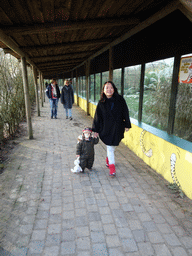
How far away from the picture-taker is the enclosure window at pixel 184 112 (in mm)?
3521

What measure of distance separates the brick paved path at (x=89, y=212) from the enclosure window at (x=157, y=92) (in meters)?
1.11

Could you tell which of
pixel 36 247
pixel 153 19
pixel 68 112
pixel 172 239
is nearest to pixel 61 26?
pixel 153 19

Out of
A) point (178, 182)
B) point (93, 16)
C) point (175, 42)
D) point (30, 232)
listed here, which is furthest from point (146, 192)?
point (93, 16)

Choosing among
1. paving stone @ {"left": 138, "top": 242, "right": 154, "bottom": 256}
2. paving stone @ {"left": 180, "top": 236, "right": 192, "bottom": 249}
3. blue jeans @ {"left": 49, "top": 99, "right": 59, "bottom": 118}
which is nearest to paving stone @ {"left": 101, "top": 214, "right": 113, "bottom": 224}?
paving stone @ {"left": 138, "top": 242, "right": 154, "bottom": 256}

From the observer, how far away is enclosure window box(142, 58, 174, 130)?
161 inches

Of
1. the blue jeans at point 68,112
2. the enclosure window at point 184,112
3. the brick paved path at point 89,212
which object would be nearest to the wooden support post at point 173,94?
the enclosure window at point 184,112

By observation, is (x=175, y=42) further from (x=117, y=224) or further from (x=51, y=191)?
(x=51, y=191)

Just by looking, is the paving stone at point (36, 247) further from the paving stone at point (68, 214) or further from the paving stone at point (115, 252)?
the paving stone at point (115, 252)

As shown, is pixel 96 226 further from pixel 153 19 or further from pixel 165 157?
pixel 153 19

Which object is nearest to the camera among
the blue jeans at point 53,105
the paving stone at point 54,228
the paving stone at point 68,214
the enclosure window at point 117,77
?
Answer: the paving stone at point 54,228

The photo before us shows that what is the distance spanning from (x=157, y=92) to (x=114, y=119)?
142cm

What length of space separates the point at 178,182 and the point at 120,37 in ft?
14.4

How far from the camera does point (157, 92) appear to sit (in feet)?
14.7

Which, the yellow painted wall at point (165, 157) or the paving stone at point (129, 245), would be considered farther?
the yellow painted wall at point (165, 157)
